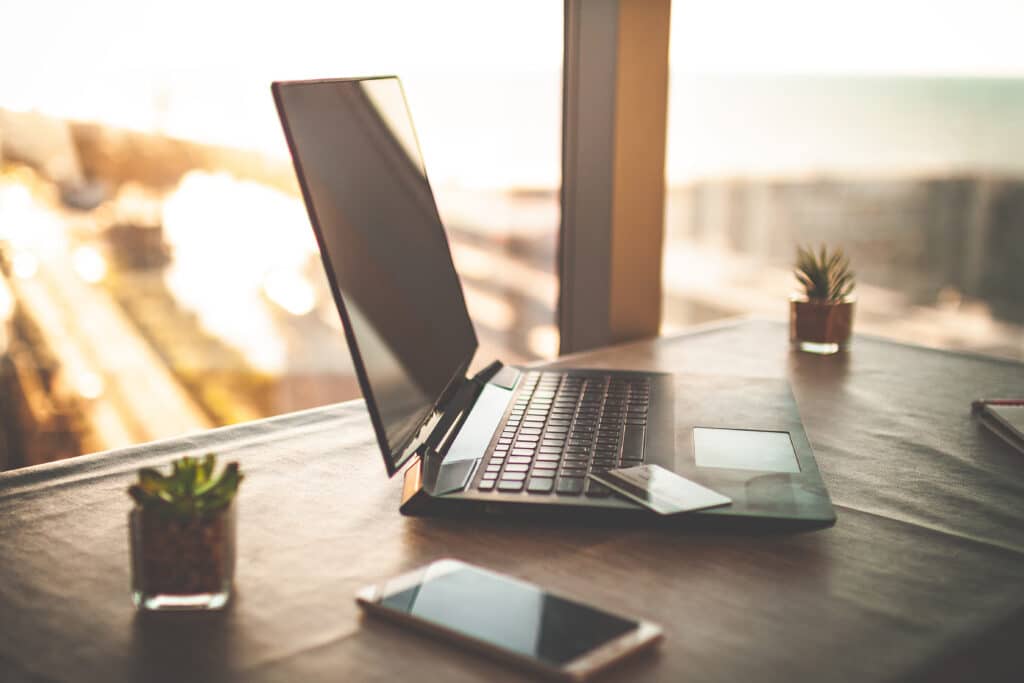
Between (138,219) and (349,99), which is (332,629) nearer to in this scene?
(349,99)

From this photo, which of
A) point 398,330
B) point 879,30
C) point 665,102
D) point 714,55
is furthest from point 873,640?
point 879,30

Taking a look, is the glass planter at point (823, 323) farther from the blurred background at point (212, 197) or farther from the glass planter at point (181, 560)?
the glass planter at point (181, 560)

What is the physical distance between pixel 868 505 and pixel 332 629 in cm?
52

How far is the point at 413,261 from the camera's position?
94cm

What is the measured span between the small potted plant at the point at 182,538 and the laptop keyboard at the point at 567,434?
9.4 inches

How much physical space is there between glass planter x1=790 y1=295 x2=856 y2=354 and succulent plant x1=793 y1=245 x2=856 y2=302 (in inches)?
0.7

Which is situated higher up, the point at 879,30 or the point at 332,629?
the point at 879,30

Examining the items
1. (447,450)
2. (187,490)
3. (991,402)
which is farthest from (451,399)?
(991,402)

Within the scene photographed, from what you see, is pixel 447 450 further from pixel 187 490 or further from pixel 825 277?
pixel 825 277

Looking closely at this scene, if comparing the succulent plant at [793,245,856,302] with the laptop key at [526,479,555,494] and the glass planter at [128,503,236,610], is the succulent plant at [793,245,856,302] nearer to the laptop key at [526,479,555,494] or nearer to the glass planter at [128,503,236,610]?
the laptop key at [526,479,555,494]

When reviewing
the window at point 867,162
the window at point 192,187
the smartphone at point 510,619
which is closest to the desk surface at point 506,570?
the smartphone at point 510,619

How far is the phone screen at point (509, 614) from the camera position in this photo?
53 centimetres

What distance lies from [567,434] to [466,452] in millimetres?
117

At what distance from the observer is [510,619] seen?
1.84 ft
